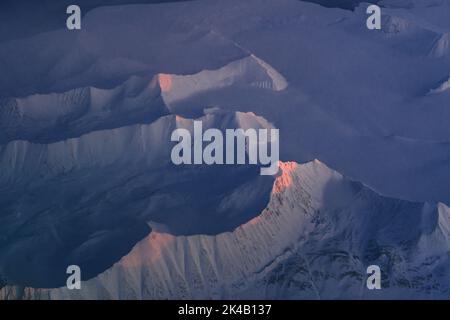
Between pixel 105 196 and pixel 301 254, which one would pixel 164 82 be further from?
pixel 301 254

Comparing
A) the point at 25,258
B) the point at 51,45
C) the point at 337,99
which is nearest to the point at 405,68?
the point at 337,99

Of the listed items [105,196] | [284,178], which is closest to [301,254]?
[284,178]

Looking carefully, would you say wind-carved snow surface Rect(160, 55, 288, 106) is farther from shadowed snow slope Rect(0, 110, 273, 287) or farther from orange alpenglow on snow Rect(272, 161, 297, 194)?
orange alpenglow on snow Rect(272, 161, 297, 194)

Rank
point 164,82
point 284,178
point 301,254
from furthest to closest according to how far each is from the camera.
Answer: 1. point 164,82
2. point 284,178
3. point 301,254

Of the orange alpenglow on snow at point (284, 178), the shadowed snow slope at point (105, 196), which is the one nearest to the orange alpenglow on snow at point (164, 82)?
the shadowed snow slope at point (105, 196)

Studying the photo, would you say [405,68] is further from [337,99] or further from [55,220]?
[55,220]

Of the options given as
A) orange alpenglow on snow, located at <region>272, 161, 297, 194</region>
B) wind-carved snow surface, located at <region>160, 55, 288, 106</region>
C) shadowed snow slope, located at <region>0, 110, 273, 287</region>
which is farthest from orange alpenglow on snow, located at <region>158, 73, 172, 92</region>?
orange alpenglow on snow, located at <region>272, 161, 297, 194</region>
